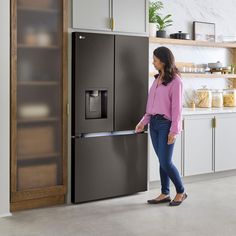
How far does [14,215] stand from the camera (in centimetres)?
384

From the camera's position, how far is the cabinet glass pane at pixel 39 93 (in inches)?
153

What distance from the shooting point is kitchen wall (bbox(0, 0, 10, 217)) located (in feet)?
12.2

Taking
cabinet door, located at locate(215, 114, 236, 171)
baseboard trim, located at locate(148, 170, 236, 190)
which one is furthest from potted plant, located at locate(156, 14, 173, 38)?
baseboard trim, located at locate(148, 170, 236, 190)

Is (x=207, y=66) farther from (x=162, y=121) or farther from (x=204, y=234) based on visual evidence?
(x=204, y=234)

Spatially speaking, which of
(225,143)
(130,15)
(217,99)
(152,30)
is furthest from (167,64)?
(217,99)

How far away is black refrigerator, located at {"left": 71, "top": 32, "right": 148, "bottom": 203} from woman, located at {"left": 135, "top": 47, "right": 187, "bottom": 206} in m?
0.25

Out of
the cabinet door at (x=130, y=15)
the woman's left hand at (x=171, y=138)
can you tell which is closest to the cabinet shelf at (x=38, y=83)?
the cabinet door at (x=130, y=15)

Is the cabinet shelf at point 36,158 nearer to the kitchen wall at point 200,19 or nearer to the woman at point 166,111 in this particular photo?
the woman at point 166,111

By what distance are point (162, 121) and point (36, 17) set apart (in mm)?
1413

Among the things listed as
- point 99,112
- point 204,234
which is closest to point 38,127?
point 99,112

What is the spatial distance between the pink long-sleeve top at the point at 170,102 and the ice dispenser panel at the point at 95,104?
1.42 ft

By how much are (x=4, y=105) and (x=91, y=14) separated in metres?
1.13

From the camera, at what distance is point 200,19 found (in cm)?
584

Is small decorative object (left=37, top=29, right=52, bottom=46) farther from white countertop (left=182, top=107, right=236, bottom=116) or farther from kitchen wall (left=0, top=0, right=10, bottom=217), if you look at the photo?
white countertop (left=182, top=107, right=236, bottom=116)
